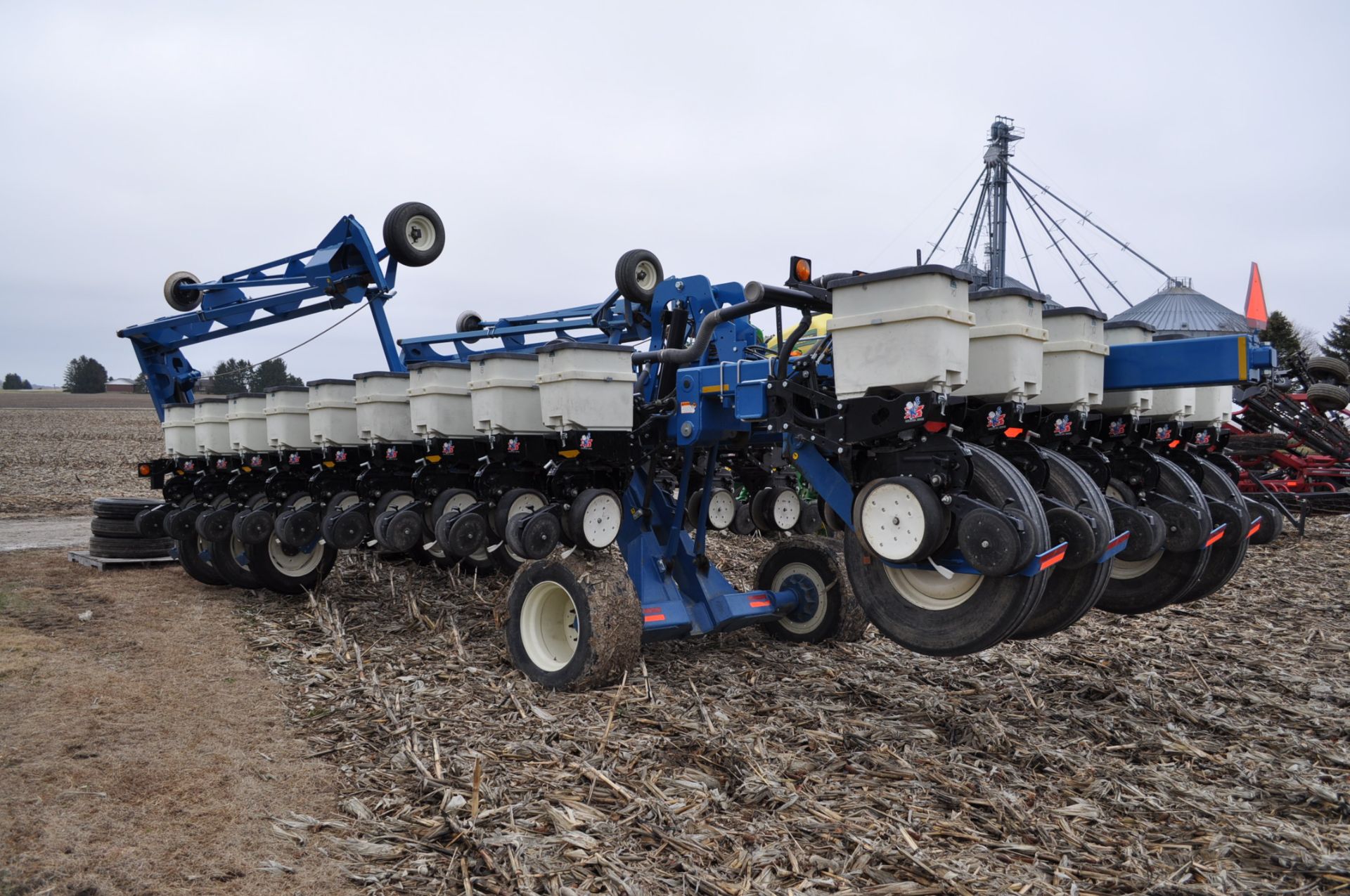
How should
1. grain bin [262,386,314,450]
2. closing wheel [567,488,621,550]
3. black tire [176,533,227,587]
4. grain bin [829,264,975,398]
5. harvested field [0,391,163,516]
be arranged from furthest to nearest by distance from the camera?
1. harvested field [0,391,163,516]
2. black tire [176,533,227,587]
3. grain bin [262,386,314,450]
4. closing wheel [567,488,621,550]
5. grain bin [829,264,975,398]

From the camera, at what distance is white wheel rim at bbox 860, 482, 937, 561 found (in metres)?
4.69

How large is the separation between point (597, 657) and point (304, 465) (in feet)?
17.2

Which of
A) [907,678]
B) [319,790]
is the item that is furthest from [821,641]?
Result: [319,790]

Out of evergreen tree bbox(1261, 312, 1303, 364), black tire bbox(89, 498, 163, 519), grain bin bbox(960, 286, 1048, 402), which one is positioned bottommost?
black tire bbox(89, 498, 163, 519)

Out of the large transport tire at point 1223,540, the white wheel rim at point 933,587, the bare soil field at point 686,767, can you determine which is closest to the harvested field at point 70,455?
the bare soil field at point 686,767

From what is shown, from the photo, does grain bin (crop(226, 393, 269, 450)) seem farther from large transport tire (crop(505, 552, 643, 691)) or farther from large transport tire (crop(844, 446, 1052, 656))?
large transport tire (crop(844, 446, 1052, 656))

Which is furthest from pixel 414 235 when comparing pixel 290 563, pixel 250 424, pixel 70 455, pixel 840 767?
pixel 70 455

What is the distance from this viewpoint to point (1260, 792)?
4.72 metres

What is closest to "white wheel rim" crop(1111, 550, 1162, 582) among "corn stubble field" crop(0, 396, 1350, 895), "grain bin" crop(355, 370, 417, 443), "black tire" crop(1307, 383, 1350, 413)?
"corn stubble field" crop(0, 396, 1350, 895)

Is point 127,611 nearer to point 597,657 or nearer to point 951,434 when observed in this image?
point 597,657

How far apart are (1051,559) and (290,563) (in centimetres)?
850

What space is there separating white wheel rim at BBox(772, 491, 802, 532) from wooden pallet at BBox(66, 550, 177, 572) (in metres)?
8.25

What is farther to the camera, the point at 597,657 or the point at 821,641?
the point at 821,641

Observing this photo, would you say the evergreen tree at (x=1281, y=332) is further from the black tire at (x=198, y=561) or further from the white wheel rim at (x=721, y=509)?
the black tire at (x=198, y=561)
